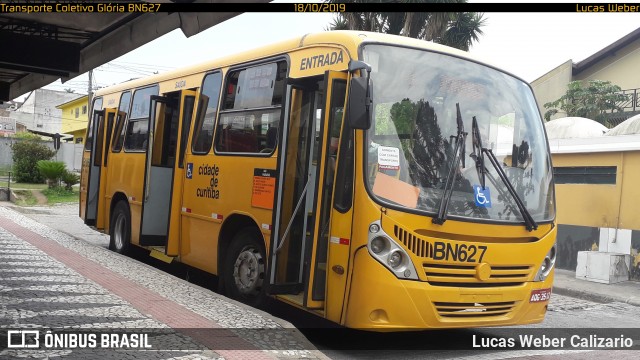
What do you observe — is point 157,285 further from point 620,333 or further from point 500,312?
point 620,333

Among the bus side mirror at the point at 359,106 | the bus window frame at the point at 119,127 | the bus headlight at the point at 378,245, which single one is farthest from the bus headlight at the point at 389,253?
the bus window frame at the point at 119,127

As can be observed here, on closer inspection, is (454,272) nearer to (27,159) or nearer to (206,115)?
(206,115)

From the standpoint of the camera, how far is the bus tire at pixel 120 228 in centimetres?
1091

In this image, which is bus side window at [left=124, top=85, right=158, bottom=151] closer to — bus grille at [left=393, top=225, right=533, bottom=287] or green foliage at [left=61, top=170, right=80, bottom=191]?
bus grille at [left=393, top=225, right=533, bottom=287]

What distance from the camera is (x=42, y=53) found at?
1104 centimetres

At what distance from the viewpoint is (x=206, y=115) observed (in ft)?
28.0

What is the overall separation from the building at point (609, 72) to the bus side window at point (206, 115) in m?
19.9

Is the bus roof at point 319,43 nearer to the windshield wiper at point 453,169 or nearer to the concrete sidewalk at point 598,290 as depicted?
the windshield wiper at point 453,169

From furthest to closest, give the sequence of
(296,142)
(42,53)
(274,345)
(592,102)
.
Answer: (592,102)
(42,53)
(296,142)
(274,345)

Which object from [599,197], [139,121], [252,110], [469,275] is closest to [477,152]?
[469,275]

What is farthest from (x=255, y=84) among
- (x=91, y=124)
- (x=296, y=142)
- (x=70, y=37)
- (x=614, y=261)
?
(x=614, y=261)

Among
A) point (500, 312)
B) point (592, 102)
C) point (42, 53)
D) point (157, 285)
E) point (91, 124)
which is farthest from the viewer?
point (592, 102)

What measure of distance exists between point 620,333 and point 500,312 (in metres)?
2.82

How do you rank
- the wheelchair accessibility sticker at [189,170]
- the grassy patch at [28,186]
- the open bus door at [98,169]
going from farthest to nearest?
the grassy patch at [28,186]
the open bus door at [98,169]
the wheelchair accessibility sticker at [189,170]
